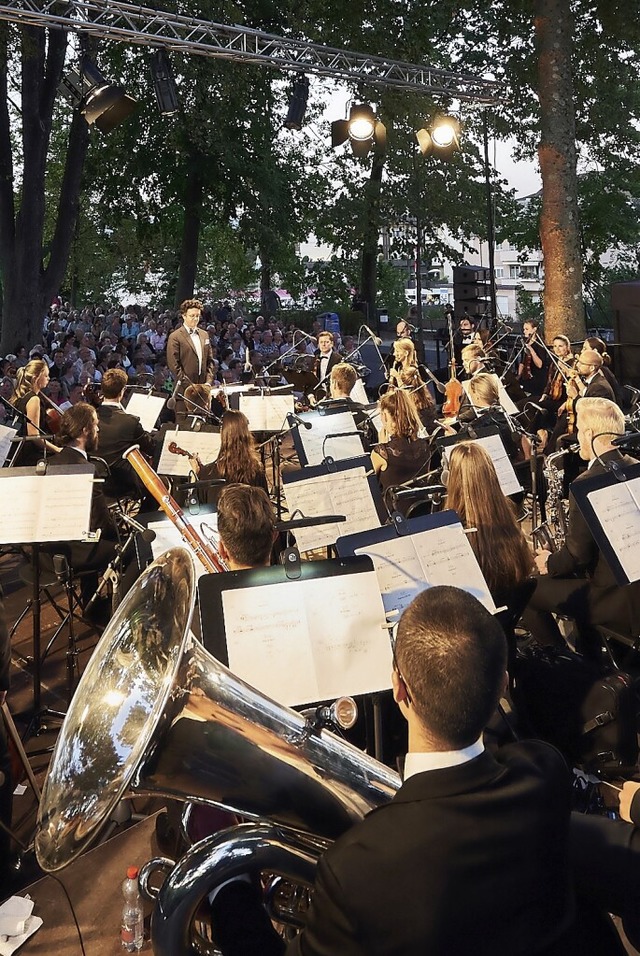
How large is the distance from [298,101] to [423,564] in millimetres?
10221

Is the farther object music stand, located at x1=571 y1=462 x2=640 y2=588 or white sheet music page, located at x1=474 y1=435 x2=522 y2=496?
white sheet music page, located at x1=474 y1=435 x2=522 y2=496

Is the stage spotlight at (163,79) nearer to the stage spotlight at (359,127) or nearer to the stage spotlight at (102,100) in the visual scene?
the stage spotlight at (102,100)

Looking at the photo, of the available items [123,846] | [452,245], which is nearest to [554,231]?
[123,846]

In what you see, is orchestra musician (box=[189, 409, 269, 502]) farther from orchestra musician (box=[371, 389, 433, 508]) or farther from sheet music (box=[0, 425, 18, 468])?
sheet music (box=[0, 425, 18, 468])

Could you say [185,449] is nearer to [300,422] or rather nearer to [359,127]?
[300,422]

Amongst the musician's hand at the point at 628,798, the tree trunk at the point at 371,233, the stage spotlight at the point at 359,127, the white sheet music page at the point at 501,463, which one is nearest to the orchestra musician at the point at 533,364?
the stage spotlight at the point at 359,127

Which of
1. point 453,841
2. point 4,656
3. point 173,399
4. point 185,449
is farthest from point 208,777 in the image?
point 173,399

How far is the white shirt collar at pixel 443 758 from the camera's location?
5.05ft

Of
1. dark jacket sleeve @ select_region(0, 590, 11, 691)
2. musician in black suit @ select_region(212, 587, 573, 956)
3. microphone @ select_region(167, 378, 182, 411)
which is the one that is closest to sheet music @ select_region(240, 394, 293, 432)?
microphone @ select_region(167, 378, 182, 411)

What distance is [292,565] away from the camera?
266 centimetres

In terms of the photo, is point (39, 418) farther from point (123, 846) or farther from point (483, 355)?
point (483, 355)

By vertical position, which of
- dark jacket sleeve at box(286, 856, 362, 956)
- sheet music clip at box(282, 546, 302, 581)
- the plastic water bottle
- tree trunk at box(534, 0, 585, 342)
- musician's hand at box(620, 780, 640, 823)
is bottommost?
the plastic water bottle

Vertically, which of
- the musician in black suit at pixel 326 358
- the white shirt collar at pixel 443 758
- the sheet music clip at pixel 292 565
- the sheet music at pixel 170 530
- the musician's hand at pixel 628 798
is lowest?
the musician's hand at pixel 628 798

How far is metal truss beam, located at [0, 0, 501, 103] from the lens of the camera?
28.6 ft
